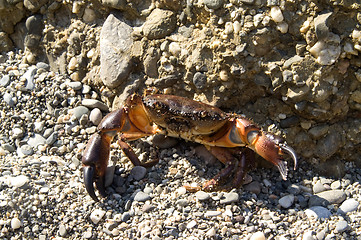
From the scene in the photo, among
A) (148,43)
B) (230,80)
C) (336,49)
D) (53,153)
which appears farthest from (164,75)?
(336,49)

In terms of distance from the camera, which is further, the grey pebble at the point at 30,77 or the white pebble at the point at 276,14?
the grey pebble at the point at 30,77

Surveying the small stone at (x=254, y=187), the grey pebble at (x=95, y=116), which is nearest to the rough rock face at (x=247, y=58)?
the grey pebble at (x=95, y=116)

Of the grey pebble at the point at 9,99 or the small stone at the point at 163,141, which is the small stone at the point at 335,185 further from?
the grey pebble at the point at 9,99

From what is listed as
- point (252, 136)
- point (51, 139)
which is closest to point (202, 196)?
point (252, 136)

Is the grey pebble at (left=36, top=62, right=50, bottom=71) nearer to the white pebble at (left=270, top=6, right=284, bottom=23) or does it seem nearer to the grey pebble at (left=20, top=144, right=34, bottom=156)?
the grey pebble at (left=20, top=144, right=34, bottom=156)

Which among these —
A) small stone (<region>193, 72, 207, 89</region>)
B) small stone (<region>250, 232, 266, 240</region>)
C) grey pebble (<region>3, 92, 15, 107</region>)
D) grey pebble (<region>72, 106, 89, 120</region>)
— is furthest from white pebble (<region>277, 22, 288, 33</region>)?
grey pebble (<region>3, 92, 15, 107</region>)

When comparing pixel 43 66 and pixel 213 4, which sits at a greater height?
pixel 213 4

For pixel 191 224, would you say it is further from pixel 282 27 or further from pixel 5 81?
pixel 5 81
